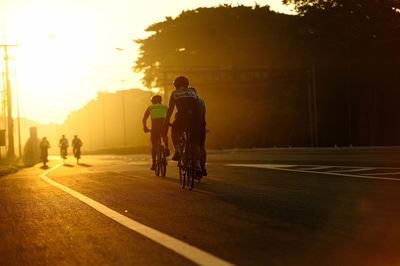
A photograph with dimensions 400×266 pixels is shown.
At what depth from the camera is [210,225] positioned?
19.8 feet

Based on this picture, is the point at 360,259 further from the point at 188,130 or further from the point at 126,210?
the point at 188,130

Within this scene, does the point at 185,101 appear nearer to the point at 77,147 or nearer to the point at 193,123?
the point at 193,123

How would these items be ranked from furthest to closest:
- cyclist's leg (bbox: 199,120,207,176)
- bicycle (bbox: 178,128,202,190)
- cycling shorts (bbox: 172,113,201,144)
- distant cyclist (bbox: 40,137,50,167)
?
1. distant cyclist (bbox: 40,137,50,167)
2. cyclist's leg (bbox: 199,120,207,176)
3. cycling shorts (bbox: 172,113,201,144)
4. bicycle (bbox: 178,128,202,190)

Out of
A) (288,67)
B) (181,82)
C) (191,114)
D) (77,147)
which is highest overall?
(288,67)

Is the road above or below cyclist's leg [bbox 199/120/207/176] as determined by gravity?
below

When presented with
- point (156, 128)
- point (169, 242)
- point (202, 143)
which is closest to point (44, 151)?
point (156, 128)

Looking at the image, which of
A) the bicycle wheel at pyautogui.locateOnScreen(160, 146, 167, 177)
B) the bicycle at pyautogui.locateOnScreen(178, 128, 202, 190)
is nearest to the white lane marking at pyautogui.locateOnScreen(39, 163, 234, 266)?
the bicycle at pyautogui.locateOnScreen(178, 128, 202, 190)

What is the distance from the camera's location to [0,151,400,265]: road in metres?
4.66

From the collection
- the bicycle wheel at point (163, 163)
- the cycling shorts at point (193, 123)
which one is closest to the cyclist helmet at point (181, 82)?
the cycling shorts at point (193, 123)

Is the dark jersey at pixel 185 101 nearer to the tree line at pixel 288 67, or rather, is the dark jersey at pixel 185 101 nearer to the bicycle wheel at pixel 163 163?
the bicycle wheel at pixel 163 163

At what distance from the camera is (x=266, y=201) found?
311 inches

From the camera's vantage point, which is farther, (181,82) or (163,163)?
(163,163)

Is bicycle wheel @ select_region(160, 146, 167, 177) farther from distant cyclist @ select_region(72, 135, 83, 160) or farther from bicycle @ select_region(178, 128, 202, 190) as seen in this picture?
distant cyclist @ select_region(72, 135, 83, 160)

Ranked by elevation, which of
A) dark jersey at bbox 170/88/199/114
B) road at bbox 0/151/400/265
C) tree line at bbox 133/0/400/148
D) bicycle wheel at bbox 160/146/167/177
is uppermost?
tree line at bbox 133/0/400/148
